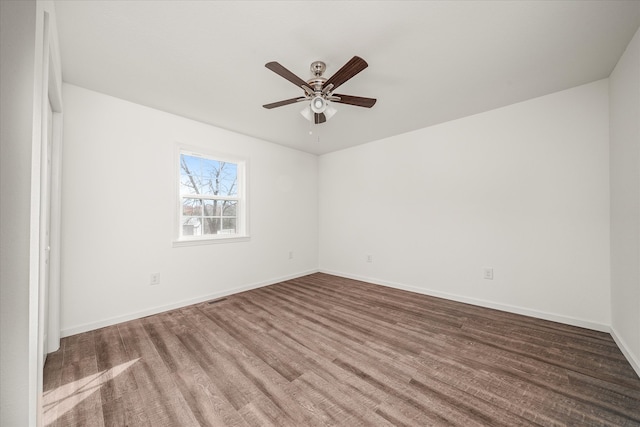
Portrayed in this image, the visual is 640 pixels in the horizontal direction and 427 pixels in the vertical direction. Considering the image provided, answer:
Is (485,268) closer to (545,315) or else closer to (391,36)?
(545,315)

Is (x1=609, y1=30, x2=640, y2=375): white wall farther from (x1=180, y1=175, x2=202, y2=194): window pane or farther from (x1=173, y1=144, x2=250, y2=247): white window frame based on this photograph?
(x1=180, y1=175, x2=202, y2=194): window pane

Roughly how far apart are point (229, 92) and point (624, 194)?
12.3ft

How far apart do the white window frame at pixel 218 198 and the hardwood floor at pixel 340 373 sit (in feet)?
3.29

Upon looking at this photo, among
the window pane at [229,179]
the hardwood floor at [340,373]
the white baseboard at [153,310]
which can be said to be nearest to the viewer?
the hardwood floor at [340,373]

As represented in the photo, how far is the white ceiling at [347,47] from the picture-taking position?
158cm

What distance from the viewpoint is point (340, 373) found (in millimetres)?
1785

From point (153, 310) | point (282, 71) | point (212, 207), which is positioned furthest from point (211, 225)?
point (282, 71)

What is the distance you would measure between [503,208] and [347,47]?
8.57 ft

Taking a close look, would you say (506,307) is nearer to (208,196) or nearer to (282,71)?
(282,71)

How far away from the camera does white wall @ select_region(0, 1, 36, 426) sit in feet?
2.99

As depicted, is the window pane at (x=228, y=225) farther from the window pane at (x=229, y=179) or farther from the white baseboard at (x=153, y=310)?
the white baseboard at (x=153, y=310)

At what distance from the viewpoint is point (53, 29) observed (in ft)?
5.37

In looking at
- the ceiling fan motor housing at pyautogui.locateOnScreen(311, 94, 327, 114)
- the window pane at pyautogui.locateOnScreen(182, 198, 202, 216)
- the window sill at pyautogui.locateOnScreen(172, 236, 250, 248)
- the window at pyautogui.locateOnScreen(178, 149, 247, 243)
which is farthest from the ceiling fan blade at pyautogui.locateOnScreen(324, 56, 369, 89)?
the window sill at pyautogui.locateOnScreen(172, 236, 250, 248)

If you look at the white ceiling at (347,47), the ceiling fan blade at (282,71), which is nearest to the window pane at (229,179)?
the white ceiling at (347,47)
